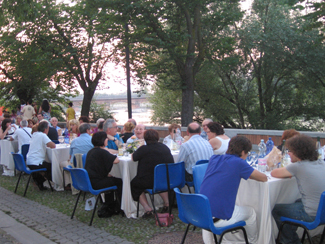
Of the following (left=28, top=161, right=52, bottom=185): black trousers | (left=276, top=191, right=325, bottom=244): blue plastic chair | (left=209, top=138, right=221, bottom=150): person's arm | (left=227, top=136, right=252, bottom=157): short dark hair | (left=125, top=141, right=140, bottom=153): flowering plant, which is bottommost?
(left=28, top=161, right=52, bottom=185): black trousers

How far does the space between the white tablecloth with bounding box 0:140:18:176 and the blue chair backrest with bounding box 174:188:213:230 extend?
6907 mm

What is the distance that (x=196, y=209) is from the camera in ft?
10.8

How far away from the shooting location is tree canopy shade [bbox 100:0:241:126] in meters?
13.4

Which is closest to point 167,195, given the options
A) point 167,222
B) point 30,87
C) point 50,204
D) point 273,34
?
point 167,222

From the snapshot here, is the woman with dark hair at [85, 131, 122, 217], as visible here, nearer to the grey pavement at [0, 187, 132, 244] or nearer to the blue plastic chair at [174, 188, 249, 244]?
the grey pavement at [0, 187, 132, 244]

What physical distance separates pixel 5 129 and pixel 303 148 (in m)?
8.41

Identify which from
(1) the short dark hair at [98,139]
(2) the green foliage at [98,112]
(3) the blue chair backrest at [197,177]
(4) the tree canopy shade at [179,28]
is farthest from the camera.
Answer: (2) the green foliage at [98,112]

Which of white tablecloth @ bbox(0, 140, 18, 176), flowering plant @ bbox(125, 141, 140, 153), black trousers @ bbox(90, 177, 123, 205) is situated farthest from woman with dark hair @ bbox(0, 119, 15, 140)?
black trousers @ bbox(90, 177, 123, 205)

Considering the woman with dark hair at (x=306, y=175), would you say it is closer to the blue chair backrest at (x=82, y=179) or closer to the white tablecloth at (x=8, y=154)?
the blue chair backrest at (x=82, y=179)

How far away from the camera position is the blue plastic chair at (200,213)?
3184 mm

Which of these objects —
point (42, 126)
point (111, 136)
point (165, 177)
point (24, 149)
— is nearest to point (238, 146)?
point (165, 177)

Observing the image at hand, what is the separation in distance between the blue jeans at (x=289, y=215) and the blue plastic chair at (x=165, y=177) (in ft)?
5.66

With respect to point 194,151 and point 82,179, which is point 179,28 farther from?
point 82,179

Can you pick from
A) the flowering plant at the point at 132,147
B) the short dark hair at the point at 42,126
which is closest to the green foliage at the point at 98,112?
the short dark hair at the point at 42,126
